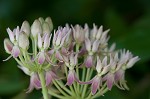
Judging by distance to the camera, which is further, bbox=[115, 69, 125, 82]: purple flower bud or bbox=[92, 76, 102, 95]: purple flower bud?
bbox=[115, 69, 125, 82]: purple flower bud

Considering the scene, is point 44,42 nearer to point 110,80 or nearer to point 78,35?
point 78,35

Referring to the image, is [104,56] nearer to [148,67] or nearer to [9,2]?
[148,67]

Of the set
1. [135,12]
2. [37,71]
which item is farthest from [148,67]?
[37,71]

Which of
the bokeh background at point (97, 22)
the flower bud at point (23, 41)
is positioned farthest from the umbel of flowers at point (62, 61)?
the bokeh background at point (97, 22)

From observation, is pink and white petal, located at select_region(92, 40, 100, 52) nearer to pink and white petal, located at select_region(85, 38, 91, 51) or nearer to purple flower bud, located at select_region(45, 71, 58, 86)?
pink and white petal, located at select_region(85, 38, 91, 51)

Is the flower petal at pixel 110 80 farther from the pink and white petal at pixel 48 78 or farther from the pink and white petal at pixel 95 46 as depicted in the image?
the pink and white petal at pixel 48 78

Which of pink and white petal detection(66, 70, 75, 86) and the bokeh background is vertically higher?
the bokeh background

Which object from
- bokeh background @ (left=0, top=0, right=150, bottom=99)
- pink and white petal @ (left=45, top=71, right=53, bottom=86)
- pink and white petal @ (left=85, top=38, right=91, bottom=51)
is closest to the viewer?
pink and white petal @ (left=45, top=71, right=53, bottom=86)

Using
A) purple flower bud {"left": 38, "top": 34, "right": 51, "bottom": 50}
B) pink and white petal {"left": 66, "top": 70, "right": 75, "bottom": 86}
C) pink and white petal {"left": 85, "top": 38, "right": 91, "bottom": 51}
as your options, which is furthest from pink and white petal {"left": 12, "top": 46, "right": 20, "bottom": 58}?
pink and white petal {"left": 85, "top": 38, "right": 91, "bottom": 51}
